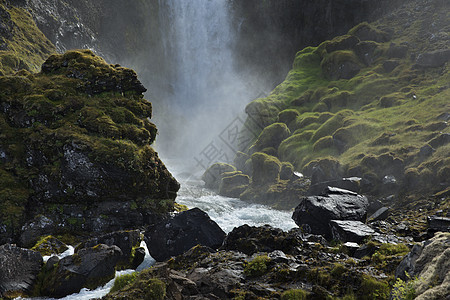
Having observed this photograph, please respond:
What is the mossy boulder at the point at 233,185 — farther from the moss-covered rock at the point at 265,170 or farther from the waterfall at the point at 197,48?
the waterfall at the point at 197,48

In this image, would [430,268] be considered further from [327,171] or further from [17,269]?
[327,171]

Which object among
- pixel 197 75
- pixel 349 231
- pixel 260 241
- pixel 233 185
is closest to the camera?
pixel 260 241

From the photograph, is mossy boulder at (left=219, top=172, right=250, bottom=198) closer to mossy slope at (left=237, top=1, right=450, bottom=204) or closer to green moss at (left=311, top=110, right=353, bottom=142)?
mossy slope at (left=237, top=1, right=450, bottom=204)

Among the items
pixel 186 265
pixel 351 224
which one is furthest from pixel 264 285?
pixel 351 224

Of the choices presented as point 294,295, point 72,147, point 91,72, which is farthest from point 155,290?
point 91,72

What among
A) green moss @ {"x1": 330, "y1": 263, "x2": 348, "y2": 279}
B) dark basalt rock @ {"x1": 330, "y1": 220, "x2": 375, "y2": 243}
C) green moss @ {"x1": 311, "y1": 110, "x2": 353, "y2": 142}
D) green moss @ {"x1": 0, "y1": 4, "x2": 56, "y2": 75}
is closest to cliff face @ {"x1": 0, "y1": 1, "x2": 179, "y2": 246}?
dark basalt rock @ {"x1": 330, "y1": 220, "x2": 375, "y2": 243}

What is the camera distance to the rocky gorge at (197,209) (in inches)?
448

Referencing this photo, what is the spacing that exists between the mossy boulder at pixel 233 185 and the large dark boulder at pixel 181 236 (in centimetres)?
2746

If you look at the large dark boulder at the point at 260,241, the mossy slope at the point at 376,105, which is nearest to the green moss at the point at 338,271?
the large dark boulder at the point at 260,241

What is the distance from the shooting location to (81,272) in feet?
48.8

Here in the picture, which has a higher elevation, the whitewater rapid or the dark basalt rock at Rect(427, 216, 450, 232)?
the whitewater rapid

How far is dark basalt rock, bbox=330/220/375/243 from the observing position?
1725 centimetres

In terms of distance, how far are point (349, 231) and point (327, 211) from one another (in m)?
4.02

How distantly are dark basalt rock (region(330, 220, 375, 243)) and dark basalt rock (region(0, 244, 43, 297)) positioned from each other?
1685 cm
